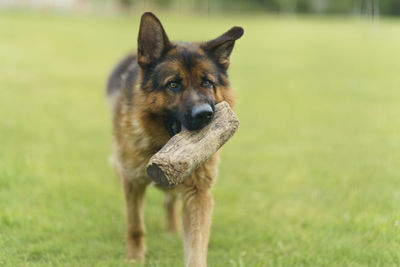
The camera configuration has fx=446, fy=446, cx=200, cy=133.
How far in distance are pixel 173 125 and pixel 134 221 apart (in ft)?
4.67

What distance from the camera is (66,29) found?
27.5 m

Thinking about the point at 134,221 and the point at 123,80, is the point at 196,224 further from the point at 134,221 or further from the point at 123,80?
the point at 123,80

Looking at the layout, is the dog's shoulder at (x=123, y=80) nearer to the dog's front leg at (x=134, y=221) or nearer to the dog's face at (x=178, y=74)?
the dog's face at (x=178, y=74)

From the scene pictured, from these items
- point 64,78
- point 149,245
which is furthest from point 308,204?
point 64,78

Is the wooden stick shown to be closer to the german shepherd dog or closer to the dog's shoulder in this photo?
the german shepherd dog

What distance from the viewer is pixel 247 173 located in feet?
26.5

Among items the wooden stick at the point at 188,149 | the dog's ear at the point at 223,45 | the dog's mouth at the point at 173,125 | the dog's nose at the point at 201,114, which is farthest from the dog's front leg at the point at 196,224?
the dog's ear at the point at 223,45

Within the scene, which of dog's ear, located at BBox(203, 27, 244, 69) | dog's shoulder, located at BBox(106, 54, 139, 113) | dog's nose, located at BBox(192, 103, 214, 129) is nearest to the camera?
dog's nose, located at BBox(192, 103, 214, 129)

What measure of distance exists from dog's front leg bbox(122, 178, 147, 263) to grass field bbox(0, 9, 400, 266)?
0.60 ft

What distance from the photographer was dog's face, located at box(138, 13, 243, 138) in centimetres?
414

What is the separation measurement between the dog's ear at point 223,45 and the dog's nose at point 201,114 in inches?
33.7

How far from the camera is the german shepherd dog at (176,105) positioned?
4188 mm

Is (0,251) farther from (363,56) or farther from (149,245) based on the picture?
(363,56)

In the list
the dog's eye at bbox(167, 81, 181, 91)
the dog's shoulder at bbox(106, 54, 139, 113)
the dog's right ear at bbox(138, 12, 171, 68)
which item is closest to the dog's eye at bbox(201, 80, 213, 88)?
the dog's eye at bbox(167, 81, 181, 91)
